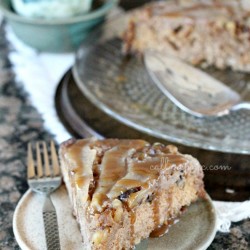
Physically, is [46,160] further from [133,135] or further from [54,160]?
[133,135]

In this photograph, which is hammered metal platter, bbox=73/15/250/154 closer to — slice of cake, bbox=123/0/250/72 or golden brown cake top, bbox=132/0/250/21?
slice of cake, bbox=123/0/250/72

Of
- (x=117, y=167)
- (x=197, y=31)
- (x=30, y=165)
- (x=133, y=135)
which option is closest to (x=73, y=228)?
(x=117, y=167)

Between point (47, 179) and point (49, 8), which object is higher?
point (49, 8)

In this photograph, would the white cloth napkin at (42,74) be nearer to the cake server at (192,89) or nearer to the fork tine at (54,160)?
the fork tine at (54,160)

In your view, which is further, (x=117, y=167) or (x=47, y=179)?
(x=47, y=179)

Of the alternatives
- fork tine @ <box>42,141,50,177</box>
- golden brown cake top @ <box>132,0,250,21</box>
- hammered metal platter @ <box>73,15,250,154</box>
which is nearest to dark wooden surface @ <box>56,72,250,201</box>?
hammered metal platter @ <box>73,15,250,154</box>
